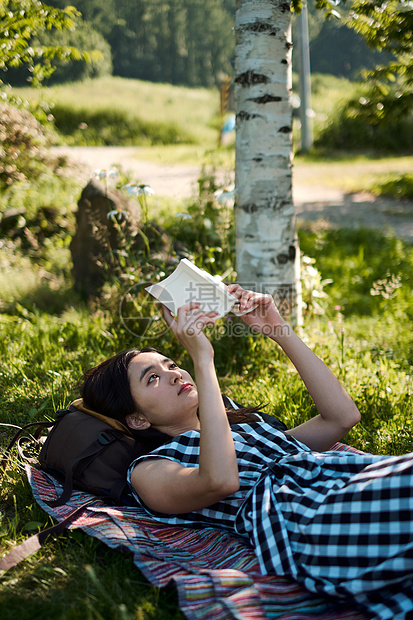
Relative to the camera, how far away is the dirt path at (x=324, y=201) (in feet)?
24.6

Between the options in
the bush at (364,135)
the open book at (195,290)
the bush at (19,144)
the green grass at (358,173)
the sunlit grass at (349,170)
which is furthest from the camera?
the bush at (364,135)

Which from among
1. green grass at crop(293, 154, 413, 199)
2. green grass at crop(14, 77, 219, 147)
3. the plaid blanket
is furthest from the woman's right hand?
green grass at crop(14, 77, 219, 147)

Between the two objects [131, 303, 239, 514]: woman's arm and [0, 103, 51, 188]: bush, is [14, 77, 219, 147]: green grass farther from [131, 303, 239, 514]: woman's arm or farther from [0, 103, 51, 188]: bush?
[131, 303, 239, 514]: woman's arm

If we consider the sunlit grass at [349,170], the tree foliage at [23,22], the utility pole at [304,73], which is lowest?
the tree foliage at [23,22]

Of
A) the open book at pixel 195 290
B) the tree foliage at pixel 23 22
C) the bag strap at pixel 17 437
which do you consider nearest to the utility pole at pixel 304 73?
the tree foliage at pixel 23 22

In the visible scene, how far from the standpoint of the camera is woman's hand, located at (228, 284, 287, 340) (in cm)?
213

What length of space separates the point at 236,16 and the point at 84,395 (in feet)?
8.22

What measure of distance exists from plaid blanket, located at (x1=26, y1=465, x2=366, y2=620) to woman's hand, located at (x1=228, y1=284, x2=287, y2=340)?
2.57ft

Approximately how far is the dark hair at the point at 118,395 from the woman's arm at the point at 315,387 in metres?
0.26

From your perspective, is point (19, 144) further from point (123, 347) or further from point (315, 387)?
point (315, 387)

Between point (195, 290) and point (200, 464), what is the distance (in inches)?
24.8

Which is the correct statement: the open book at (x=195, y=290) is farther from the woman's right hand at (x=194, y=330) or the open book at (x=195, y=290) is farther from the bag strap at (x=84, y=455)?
the bag strap at (x=84, y=455)

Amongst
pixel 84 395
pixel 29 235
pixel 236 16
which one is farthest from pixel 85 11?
pixel 84 395

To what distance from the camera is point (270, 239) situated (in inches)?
137
